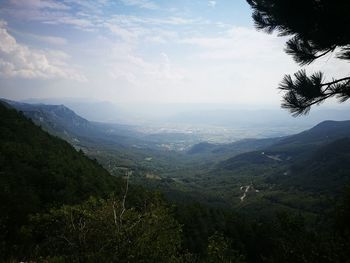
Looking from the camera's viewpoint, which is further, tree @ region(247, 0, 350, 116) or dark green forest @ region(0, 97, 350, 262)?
dark green forest @ region(0, 97, 350, 262)

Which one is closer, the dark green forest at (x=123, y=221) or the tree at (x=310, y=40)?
the tree at (x=310, y=40)

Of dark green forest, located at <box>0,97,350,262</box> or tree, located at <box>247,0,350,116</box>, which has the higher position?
tree, located at <box>247,0,350,116</box>

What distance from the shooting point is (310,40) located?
10531 millimetres

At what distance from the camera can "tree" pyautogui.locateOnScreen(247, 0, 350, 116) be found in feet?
31.5

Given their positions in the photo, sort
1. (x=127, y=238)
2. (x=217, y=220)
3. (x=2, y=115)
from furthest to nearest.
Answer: (x=2, y=115) < (x=217, y=220) < (x=127, y=238)

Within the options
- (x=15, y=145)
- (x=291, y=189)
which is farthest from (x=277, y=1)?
(x=291, y=189)

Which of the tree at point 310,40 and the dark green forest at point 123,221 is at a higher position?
the tree at point 310,40

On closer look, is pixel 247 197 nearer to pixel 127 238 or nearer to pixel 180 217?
pixel 180 217

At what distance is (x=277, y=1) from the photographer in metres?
10.2

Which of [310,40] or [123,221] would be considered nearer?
[310,40]

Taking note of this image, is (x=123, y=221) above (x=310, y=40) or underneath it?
underneath

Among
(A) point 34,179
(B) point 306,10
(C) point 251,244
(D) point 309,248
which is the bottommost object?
(C) point 251,244

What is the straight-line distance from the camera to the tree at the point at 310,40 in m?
9.59

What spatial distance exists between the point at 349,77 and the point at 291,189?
177 metres
